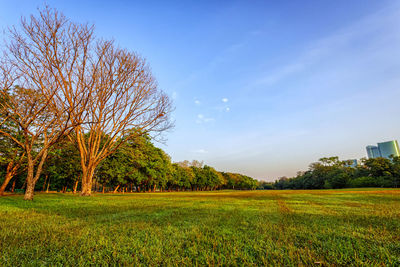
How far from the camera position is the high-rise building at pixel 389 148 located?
173337mm

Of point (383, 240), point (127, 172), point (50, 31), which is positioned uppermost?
point (50, 31)

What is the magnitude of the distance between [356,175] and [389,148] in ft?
586

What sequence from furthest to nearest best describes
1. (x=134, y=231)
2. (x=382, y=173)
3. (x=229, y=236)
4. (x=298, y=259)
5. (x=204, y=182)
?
(x=204, y=182)
(x=382, y=173)
(x=134, y=231)
(x=229, y=236)
(x=298, y=259)

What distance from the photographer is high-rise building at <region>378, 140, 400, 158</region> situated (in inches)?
6824

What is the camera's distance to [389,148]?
17925 cm

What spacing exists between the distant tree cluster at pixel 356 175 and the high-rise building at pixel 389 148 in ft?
514

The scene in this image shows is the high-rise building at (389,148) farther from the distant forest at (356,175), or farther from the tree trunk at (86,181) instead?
the tree trunk at (86,181)

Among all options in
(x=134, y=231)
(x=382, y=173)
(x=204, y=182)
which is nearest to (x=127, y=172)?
(x=134, y=231)

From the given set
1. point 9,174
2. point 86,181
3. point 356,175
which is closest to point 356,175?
point 356,175

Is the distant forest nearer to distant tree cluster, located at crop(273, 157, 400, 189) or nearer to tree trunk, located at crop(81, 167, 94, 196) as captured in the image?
distant tree cluster, located at crop(273, 157, 400, 189)

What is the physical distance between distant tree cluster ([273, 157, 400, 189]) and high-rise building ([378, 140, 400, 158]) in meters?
157

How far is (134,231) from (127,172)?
34.1 m

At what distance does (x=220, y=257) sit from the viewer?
6.90 ft

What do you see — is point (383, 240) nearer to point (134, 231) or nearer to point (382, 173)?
point (134, 231)
